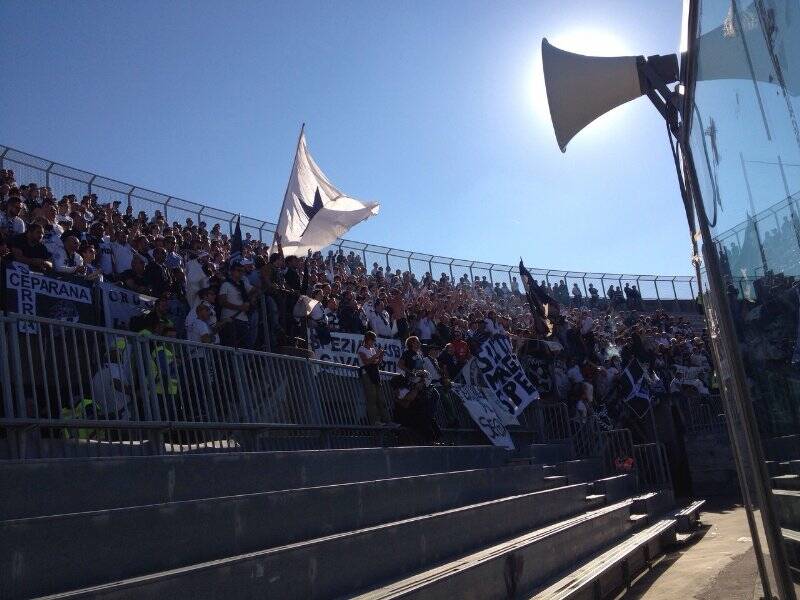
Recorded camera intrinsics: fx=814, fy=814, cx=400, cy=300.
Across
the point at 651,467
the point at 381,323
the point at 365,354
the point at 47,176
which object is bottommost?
the point at 651,467

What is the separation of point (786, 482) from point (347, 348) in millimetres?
10427

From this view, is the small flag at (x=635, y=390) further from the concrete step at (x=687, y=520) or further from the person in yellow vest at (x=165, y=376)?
the person in yellow vest at (x=165, y=376)

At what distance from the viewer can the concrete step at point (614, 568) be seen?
757 cm

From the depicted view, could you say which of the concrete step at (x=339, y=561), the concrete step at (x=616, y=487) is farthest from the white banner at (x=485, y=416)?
the concrete step at (x=339, y=561)

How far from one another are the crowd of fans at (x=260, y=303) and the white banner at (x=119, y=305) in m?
0.24

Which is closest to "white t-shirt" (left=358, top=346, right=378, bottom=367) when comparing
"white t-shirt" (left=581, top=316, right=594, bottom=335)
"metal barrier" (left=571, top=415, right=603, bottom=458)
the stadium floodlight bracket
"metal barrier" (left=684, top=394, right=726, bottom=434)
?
"metal barrier" (left=571, top=415, right=603, bottom=458)

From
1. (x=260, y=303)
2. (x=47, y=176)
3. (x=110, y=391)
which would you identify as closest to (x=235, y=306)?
(x=260, y=303)

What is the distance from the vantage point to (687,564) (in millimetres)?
10281

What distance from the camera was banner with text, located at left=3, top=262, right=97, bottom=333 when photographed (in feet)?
25.4

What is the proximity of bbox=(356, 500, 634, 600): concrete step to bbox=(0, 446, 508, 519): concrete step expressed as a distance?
1.41 meters

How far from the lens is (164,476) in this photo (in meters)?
5.74

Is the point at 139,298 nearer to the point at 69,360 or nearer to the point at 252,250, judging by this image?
the point at 69,360

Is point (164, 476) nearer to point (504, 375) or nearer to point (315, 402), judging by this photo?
point (315, 402)

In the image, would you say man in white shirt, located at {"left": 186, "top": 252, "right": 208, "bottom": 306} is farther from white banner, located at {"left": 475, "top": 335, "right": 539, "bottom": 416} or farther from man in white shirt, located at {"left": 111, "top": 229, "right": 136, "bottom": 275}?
white banner, located at {"left": 475, "top": 335, "right": 539, "bottom": 416}
